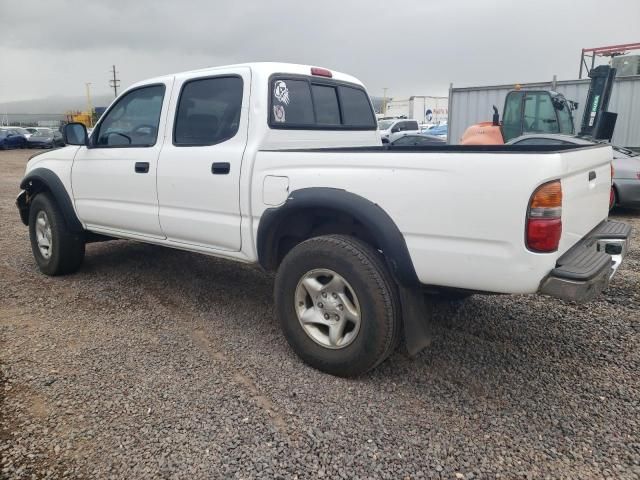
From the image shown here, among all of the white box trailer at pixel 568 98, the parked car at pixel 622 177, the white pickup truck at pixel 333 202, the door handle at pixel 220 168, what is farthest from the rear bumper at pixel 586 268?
the white box trailer at pixel 568 98

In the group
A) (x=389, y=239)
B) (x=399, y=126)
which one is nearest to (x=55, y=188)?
(x=389, y=239)

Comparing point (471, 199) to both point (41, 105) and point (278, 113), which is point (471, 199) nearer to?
point (278, 113)

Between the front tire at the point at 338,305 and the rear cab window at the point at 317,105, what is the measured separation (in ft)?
3.81

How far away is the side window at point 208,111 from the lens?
3842mm

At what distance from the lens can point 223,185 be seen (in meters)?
3.69

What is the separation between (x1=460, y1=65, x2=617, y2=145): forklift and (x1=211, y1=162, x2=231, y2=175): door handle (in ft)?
24.8

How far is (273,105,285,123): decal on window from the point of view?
150 inches

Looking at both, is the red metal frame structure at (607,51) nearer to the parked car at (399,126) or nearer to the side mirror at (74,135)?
the parked car at (399,126)

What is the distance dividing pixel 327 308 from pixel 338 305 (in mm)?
84

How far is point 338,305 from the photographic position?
3.18m

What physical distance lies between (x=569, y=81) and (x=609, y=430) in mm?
12582

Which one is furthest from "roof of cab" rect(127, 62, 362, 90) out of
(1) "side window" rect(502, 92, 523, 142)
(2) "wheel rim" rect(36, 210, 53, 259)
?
(1) "side window" rect(502, 92, 523, 142)

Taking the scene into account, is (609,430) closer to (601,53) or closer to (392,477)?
(392,477)

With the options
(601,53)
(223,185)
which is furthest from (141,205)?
(601,53)
